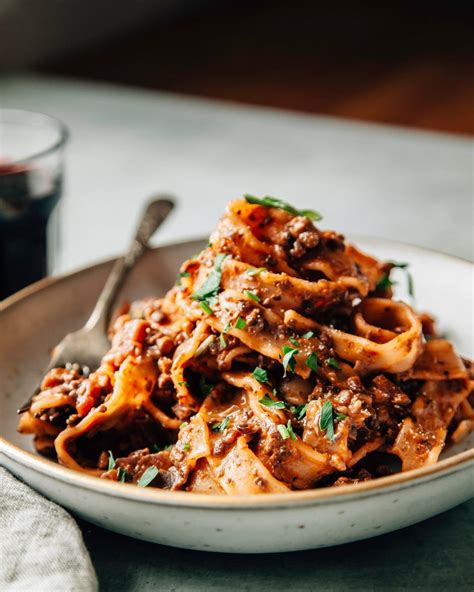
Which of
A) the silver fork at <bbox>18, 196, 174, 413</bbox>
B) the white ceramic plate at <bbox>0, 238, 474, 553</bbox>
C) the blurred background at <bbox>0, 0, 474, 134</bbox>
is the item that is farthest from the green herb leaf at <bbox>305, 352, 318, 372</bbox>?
the blurred background at <bbox>0, 0, 474, 134</bbox>

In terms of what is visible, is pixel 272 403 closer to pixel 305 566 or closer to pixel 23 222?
pixel 305 566

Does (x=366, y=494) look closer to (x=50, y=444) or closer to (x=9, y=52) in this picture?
(x=50, y=444)

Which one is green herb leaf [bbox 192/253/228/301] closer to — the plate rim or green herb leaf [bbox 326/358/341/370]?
green herb leaf [bbox 326/358/341/370]

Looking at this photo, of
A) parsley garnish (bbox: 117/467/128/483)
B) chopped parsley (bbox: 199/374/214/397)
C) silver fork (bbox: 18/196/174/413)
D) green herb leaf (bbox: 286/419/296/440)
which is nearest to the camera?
green herb leaf (bbox: 286/419/296/440)

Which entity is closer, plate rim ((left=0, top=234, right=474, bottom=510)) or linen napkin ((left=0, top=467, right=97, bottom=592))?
plate rim ((left=0, top=234, right=474, bottom=510))

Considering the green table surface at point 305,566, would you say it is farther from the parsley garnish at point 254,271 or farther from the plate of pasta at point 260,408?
the parsley garnish at point 254,271

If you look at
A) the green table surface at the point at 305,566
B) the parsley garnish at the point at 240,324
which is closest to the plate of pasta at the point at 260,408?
the parsley garnish at the point at 240,324

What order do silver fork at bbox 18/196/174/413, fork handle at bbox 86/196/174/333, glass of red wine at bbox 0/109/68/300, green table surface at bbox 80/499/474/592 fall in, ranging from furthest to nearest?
glass of red wine at bbox 0/109/68/300, fork handle at bbox 86/196/174/333, silver fork at bbox 18/196/174/413, green table surface at bbox 80/499/474/592
